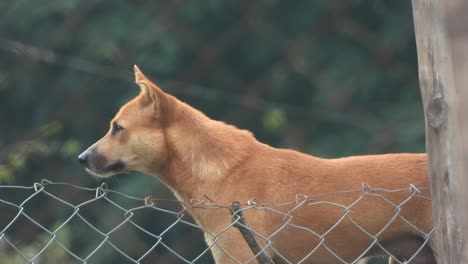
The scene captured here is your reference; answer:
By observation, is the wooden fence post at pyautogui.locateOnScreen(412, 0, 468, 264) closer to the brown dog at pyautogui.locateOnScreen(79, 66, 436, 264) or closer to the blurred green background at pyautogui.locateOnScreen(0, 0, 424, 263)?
the brown dog at pyautogui.locateOnScreen(79, 66, 436, 264)

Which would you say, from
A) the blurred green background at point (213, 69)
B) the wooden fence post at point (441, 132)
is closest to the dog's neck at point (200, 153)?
the wooden fence post at point (441, 132)

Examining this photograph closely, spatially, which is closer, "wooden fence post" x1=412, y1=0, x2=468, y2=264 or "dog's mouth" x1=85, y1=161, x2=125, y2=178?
"wooden fence post" x1=412, y1=0, x2=468, y2=264

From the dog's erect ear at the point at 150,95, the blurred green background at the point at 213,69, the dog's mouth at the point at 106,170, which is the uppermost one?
the blurred green background at the point at 213,69

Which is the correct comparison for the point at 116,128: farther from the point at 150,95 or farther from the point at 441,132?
the point at 441,132

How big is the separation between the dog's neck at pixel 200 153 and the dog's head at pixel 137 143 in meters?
0.04

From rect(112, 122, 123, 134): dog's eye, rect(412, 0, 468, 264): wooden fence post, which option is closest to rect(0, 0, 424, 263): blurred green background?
rect(112, 122, 123, 134): dog's eye

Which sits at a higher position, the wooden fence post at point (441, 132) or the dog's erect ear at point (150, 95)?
the dog's erect ear at point (150, 95)

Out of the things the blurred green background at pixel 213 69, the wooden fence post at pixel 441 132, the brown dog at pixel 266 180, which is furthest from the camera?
the blurred green background at pixel 213 69

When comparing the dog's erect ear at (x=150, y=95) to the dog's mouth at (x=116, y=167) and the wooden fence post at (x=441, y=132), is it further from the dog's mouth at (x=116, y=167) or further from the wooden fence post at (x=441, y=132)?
the wooden fence post at (x=441, y=132)

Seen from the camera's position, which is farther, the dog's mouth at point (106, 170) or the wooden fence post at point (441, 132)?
the dog's mouth at point (106, 170)

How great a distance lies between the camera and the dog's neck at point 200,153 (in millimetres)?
3221

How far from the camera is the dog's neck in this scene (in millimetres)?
3221

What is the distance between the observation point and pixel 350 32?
6.50m

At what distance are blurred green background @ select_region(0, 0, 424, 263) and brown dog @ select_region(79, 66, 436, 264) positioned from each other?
115 inches
